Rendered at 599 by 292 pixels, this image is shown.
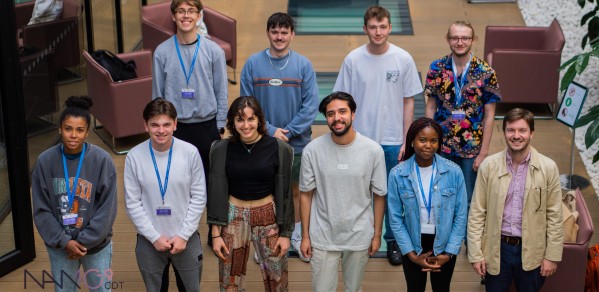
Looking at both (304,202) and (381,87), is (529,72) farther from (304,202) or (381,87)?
(304,202)

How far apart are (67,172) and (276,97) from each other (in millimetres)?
1763

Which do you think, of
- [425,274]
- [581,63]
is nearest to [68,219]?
[425,274]

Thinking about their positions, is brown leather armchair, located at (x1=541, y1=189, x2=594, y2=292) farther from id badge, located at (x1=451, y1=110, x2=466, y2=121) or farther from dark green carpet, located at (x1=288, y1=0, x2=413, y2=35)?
dark green carpet, located at (x1=288, y1=0, x2=413, y2=35)

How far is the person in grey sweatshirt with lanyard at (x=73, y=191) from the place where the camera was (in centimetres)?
600

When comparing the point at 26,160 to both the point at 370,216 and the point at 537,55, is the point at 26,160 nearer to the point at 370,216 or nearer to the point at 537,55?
the point at 370,216

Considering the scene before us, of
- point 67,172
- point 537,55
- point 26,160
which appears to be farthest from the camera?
point 537,55

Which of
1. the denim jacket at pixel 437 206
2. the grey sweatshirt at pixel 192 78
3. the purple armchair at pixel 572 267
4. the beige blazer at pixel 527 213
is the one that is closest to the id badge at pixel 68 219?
the grey sweatshirt at pixel 192 78

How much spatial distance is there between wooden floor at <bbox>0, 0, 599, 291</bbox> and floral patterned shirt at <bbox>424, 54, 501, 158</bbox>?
0.99 m

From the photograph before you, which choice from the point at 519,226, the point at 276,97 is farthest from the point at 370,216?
the point at 276,97

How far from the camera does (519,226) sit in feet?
19.8

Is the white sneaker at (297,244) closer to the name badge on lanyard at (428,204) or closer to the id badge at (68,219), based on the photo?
the name badge on lanyard at (428,204)

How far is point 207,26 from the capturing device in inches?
468

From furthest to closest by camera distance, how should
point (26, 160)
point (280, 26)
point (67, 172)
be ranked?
point (26, 160)
point (280, 26)
point (67, 172)

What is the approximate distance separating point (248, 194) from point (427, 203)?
1107mm
